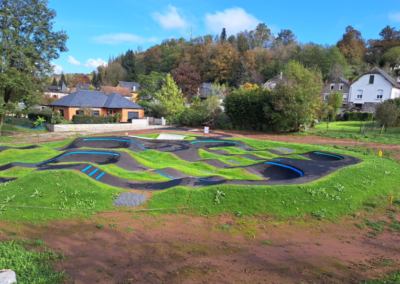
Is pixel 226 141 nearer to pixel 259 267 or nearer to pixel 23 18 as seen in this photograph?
pixel 259 267

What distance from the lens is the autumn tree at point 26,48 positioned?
2312 cm

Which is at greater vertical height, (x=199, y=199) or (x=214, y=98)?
(x=214, y=98)

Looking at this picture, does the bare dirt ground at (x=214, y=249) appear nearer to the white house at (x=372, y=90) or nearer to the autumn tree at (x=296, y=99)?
the autumn tree at (x=296, y=99)

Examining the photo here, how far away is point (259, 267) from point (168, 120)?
34.4m

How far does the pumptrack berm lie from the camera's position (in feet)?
37.6

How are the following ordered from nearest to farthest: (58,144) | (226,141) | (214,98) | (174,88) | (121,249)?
(121,249) → (58,144) → (226,141) → (214,98) → (174,88)

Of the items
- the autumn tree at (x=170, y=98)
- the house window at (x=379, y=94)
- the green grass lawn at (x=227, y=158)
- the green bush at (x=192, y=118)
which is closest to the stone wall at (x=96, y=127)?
the autumn tree at (x=170, y=98)

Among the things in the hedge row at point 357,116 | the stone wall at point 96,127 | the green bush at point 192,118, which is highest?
the hedge row at point 357,116

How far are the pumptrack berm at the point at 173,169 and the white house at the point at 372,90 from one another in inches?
1349

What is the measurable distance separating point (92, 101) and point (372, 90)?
4542 cm

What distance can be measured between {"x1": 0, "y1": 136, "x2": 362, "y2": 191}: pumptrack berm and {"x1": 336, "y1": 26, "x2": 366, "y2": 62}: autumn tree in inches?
2915

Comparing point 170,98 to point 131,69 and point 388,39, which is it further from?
point 388,39

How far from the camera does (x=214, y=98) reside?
3606cm

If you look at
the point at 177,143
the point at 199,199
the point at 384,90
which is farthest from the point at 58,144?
the point at 384,90
